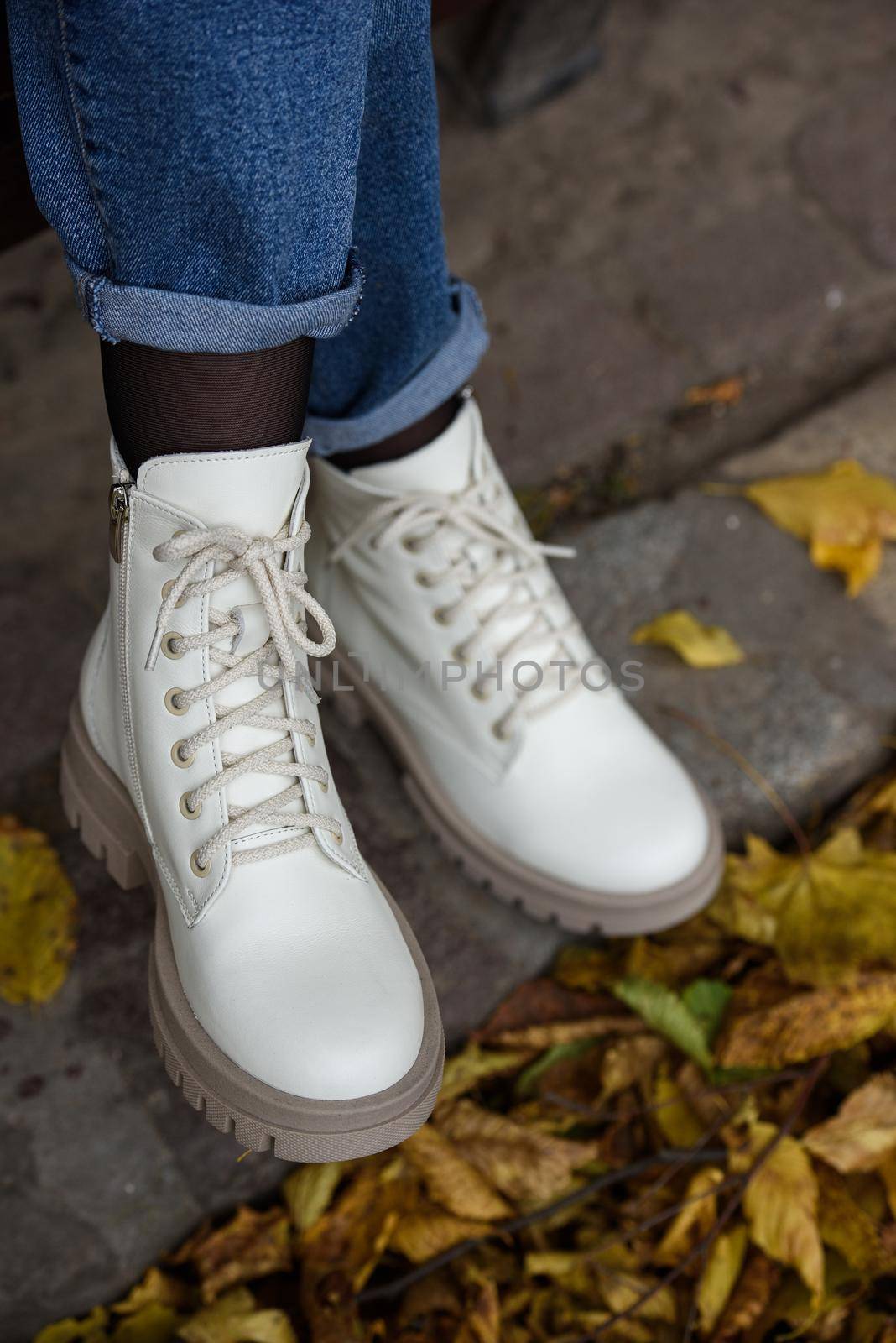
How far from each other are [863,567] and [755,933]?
1.73ft

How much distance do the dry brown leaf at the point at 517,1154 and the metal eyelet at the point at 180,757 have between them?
1.37ft

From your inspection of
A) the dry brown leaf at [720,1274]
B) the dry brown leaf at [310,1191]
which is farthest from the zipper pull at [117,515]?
the dry brown leaf at [720,1274]

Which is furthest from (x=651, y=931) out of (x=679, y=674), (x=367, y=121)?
(x=367, y=121)

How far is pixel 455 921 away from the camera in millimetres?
1115

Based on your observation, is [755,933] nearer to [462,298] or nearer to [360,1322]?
[360,1322]

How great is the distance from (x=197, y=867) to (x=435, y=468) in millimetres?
432

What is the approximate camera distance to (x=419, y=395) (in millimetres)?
1004

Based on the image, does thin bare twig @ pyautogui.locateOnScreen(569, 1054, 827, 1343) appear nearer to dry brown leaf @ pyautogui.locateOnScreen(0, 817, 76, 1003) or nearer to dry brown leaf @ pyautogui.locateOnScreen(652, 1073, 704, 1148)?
dry brown leaf @ pyautogui.locateOnScreen(652, 1073, 704, 1148)

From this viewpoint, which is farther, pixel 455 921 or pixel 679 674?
pixel 679 674

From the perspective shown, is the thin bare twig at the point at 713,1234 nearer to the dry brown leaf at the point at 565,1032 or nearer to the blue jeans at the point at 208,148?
the dry brown leaf at the point at 565,1032

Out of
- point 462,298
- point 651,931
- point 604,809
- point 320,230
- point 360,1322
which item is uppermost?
point 320,230

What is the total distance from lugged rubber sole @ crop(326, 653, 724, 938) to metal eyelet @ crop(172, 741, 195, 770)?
30 centimetres

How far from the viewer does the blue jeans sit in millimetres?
644

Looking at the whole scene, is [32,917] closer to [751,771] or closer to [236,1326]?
[236,1326]
